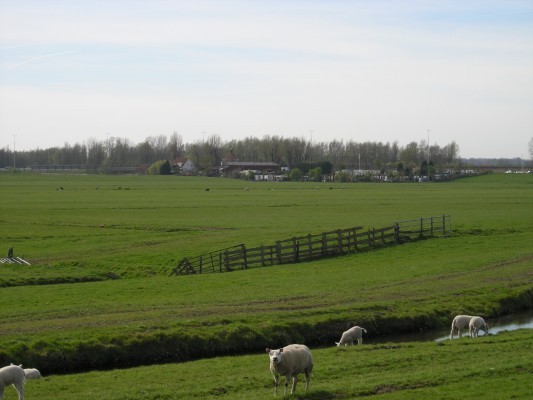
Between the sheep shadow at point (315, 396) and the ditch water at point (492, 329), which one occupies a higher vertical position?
the sheep shadow at point (315, 396)

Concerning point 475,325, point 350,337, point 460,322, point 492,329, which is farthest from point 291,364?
point 492,329

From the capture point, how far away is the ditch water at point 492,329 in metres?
29.9

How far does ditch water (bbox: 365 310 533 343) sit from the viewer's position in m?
29.9

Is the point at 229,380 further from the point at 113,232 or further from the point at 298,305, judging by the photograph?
the point at 113,232

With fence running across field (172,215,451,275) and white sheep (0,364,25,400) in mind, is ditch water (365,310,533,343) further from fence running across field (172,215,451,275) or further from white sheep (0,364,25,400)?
fence running across field (172,215,451,275)

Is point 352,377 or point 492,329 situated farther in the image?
point 492,329

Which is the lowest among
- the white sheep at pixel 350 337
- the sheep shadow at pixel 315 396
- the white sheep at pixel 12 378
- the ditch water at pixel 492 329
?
the ditch water at pixel 492 329

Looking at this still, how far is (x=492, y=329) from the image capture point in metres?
31.6

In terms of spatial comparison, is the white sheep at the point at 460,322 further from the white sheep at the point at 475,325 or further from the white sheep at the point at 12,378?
the white sheep at the point at 12,378

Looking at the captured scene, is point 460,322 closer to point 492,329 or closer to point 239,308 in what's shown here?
point 492,329

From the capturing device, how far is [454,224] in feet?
218

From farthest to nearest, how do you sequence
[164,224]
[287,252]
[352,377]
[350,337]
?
[164,224] < [287,252] < [350,337] < [352,377]

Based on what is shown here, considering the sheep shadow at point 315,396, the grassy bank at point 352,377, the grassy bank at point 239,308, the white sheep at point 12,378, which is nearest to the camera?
the white sheep at point 12,378

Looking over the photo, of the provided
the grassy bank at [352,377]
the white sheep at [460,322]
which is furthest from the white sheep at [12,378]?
the white sheep at [460,322]
